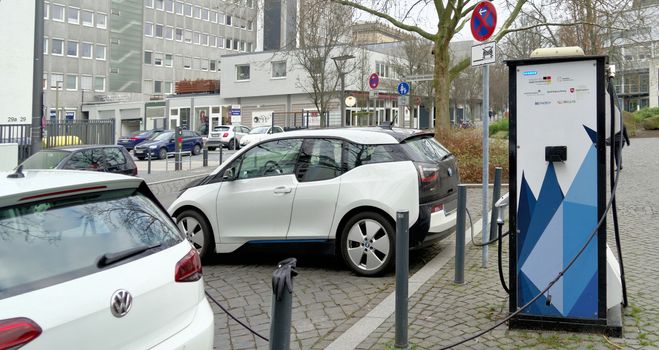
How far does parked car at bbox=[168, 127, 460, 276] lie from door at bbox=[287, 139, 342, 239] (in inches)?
0.4

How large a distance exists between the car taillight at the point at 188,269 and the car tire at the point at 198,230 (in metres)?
3.78

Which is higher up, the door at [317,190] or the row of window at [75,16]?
the row of window at [75,16]

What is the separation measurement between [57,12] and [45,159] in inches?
2365

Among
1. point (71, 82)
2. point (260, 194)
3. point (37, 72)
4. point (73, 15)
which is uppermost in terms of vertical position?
point (73, 15)

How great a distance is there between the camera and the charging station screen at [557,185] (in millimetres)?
4109

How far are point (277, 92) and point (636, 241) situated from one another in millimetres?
46238

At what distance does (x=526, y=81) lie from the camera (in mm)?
4270

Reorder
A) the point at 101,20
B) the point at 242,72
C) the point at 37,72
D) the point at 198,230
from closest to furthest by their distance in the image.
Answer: the point at 198,230
the point at 37,72
the point at 242,72
the point at 101,20

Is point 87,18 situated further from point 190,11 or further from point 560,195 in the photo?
point 560,195

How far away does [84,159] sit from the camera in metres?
13.1

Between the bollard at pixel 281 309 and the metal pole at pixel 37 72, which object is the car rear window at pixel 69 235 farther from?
the metal pole at pixel 37 72

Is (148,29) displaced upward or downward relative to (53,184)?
upward

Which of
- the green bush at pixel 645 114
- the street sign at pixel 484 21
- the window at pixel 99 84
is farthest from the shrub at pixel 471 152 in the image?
the window at pixel 99 84

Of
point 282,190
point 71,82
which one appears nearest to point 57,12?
point 71,82
